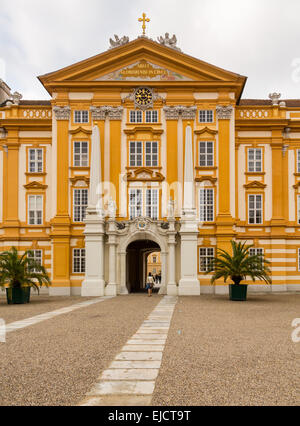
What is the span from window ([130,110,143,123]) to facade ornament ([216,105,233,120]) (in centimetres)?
556

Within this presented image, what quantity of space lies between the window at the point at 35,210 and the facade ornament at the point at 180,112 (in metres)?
11.4

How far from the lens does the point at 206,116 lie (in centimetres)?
3850

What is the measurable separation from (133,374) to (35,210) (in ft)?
103

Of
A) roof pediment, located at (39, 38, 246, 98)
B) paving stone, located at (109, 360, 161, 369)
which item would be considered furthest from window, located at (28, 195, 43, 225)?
paving stone, located at (109, 360, 161, 369)

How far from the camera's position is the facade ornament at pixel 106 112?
38.3 metres

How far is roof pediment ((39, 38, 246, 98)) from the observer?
38156 mm

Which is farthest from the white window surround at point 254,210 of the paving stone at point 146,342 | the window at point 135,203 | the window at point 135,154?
the paving stone at point 146,342

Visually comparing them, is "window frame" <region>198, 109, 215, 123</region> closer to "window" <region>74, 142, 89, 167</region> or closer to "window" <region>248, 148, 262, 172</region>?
"window" <region>248, 148, 262, 172</region>

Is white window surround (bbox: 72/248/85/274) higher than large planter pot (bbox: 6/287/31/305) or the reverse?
higher

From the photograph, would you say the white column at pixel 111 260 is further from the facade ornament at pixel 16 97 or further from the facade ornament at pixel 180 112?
the facade ornament at pixel 16 97

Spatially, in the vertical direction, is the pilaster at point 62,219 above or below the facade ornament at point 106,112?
below

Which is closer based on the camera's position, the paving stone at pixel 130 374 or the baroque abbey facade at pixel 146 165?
the paving stone at pixel 130 374

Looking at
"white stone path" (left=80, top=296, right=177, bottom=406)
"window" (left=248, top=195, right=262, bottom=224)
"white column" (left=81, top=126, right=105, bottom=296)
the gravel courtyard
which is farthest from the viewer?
"window" (left=248, top=195, right=262, bottom=224)

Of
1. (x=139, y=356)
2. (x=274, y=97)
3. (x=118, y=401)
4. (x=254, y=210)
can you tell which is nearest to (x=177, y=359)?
(x=139, y=356)
